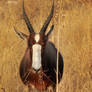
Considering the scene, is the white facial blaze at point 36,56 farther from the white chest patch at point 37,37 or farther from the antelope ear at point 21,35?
the antelope ear at point 21,35

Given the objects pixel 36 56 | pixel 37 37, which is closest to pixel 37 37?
pixel 37 37

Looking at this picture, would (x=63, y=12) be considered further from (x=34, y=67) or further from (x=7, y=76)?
(x=7, y=76)

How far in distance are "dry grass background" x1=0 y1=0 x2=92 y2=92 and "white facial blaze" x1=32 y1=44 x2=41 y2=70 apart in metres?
0.18

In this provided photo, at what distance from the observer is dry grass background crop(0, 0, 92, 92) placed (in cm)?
253

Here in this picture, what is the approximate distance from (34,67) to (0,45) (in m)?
0.42

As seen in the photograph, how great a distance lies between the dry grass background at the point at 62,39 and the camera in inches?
99.6

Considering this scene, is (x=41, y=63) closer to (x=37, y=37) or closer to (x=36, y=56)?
(x=36, y=56)

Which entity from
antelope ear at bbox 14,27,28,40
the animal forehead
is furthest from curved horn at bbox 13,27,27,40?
the animal forehead

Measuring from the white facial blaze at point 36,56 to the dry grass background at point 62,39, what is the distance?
0.58ft

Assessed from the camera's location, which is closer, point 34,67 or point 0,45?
point 34,67

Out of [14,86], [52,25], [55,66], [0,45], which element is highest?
[52,25]

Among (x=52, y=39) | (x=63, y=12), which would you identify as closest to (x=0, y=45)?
(x=52, y=39)

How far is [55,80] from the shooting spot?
2.56 meters

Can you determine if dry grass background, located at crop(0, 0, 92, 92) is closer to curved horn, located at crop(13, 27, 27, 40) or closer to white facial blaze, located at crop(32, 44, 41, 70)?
curved horn, located at crop(13, 27, 27, 40)
